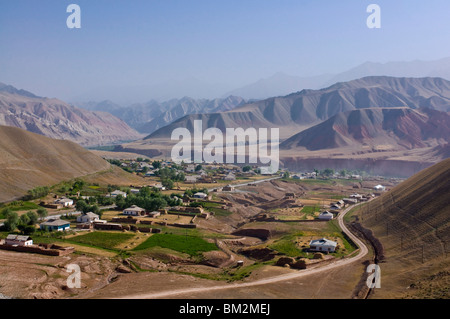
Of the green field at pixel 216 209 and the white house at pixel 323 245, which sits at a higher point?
the white house at pixel 323 245

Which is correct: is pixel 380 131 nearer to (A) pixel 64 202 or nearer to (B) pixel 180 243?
(A) pixel 64 202

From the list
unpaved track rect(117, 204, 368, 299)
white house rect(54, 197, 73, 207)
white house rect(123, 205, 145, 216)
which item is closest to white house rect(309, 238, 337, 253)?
unpaved track rect(117, 204, 368, 299)

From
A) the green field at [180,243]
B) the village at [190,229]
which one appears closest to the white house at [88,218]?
the village at [190,229]

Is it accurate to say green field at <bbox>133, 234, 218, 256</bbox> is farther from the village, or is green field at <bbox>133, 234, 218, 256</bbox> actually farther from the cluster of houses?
the cluster of houses

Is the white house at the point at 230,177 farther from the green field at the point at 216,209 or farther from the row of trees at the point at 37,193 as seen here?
the row of trees at the point at 37,193

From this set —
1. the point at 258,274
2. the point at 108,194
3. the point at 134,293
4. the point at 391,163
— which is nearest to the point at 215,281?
the point at 258,274

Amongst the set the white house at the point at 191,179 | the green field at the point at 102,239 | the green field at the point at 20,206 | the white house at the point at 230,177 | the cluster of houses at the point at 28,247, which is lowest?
the white house at the point at 230,177
